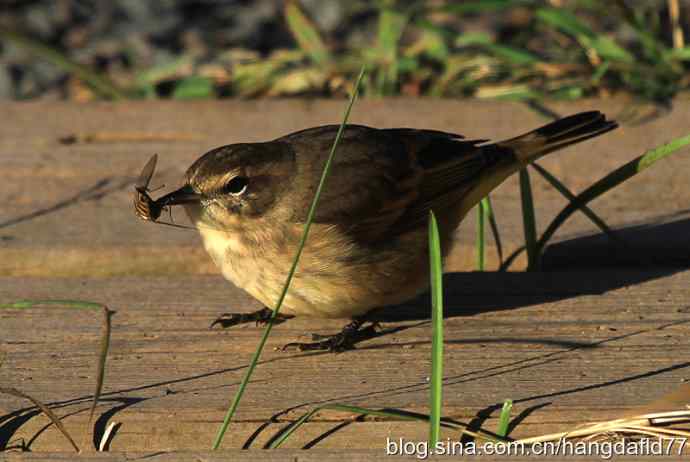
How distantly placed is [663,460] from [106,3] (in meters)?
6.51

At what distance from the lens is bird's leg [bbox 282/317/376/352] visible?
3107 mm

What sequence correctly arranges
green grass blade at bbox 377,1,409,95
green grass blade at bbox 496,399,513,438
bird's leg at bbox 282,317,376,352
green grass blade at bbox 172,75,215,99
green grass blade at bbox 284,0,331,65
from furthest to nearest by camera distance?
green grass blade at bbox 284,0,331,65 < green grass blade at bbox 172,75,215,99 < green grass blade at bbox 377,1,409,95 < bird's leg at bbox 282,317,376,352 < green grass blade at bbox 496,399,513,438

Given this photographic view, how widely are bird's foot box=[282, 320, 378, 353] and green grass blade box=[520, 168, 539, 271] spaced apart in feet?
2.12

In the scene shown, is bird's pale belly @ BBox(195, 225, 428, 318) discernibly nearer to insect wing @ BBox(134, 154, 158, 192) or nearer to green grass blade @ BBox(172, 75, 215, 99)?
insect wing @ BBox(134, 154, 158, 192)

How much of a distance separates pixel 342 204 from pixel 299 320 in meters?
0.41

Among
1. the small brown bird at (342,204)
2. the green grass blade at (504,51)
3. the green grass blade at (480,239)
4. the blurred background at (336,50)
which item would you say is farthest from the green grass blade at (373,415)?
the green grass blade at (504,51)

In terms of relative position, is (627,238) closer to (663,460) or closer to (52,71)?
(663,460)

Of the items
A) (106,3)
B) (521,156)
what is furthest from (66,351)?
(106,3)

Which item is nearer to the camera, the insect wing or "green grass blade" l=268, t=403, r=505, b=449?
"green grass blade" l=268, t=403, r=505, b=449

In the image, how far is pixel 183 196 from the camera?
3518 mm

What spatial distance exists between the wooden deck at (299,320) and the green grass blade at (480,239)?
7 centimetres

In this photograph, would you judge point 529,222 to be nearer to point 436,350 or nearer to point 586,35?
point 436,350

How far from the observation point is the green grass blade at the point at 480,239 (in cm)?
369

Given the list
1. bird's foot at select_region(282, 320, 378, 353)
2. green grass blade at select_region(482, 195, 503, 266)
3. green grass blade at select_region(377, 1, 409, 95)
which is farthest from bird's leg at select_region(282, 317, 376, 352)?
green grass blade at select_region(377, 1, 409, 95)
